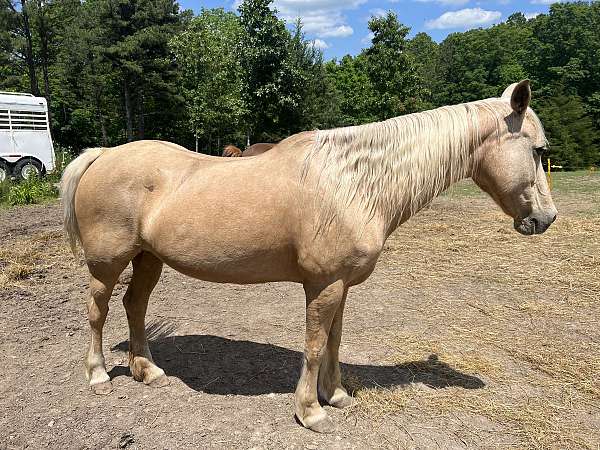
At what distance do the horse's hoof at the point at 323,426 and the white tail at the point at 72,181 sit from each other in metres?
2.15

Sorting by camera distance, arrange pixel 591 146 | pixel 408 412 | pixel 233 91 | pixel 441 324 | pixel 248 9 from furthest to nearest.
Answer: pixel 591 146, pixel 233 91, pixel 248 9, pixel 441 324, pixel 408 412

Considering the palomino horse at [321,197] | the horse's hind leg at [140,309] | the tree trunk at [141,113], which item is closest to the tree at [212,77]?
the tree trunk at [141,113]

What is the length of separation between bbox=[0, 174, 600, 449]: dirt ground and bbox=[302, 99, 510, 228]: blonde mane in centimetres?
141

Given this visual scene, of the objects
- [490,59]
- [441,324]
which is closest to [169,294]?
[441,324]

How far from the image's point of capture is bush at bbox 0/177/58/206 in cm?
1188

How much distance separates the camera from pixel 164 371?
3.38 metres

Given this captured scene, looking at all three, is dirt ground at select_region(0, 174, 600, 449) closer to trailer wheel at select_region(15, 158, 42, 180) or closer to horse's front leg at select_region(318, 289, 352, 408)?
horse's front leg at select_region(318, 289, 352, 408)

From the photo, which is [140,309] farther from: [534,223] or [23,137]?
[23,137]

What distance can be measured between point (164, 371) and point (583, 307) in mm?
4241

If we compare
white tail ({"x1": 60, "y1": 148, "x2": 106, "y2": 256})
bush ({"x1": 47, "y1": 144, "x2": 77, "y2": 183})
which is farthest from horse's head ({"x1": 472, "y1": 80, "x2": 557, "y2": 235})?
bush ({"x1": 47, "y1": 144, "x2": 77, "y2": 183})

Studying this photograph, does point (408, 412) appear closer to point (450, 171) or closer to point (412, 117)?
point (450, 171)

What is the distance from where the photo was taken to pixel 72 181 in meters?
2.99

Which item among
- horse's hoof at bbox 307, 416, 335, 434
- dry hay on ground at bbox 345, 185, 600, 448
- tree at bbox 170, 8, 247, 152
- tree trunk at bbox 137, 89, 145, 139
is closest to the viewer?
horse's hoof at bbox 307, 416, 335, 434

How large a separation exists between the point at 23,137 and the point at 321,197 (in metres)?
15.9
